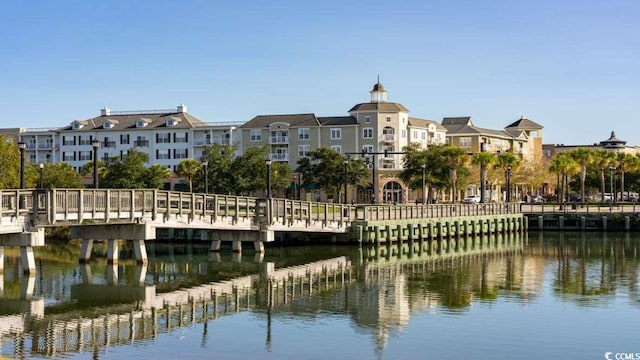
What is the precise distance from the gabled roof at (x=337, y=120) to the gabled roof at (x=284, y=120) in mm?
923

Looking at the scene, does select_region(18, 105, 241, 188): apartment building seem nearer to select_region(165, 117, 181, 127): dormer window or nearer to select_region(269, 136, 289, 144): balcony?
select_region(165, 117, 181, 127): dormer window

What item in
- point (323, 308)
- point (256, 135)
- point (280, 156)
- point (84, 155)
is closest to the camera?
point (323, 308)

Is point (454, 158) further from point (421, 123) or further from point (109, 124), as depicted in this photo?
point (109, 124)

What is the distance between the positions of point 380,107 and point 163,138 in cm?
3141

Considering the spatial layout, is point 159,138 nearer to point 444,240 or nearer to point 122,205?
point 444,240

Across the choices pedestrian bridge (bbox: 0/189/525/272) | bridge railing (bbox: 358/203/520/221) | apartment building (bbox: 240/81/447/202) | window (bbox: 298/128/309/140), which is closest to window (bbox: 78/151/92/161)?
apartment building (bbox: 240/81/447/202)

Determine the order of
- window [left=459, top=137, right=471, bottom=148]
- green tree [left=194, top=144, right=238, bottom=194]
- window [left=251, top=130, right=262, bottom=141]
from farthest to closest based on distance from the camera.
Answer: window [left=459, top=137, right=471, bottom=148] → window [left=251, top=130, right=262, bottom=141] → green tree [left=194, top=144, right=238, bottom=194]

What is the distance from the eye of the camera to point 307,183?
104 meters

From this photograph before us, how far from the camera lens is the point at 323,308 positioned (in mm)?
32562

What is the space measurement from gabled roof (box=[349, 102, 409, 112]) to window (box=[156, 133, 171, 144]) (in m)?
26.3

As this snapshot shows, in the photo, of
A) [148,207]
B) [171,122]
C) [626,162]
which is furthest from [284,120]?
[148,207]

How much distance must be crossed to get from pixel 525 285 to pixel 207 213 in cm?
1617

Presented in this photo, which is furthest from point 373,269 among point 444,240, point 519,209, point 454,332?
point 519,209

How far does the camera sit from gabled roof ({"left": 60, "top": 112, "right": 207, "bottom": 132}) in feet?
417
